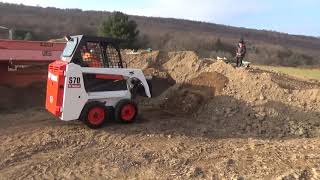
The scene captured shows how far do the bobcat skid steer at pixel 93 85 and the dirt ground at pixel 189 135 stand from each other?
0.35 metres

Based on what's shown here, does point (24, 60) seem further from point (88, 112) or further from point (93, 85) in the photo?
point (88, 112)

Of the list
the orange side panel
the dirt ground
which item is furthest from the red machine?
the orange side panel

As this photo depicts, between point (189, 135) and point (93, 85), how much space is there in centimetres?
233

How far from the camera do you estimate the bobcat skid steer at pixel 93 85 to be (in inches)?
423

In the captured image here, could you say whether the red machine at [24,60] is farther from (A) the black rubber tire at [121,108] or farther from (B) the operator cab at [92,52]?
(A) the black rubber tire at [121,108]

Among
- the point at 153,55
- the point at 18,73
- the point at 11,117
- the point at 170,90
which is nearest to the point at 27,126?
the point at 11,117

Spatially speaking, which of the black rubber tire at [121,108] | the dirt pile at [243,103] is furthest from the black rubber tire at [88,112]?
the dirt pile at [243,103]

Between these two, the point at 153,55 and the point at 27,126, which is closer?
the point at 27,126

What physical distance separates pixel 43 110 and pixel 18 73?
143 cm

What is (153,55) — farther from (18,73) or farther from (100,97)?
(100,97)

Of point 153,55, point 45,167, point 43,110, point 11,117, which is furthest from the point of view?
point 153,55

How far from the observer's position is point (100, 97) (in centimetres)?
1125

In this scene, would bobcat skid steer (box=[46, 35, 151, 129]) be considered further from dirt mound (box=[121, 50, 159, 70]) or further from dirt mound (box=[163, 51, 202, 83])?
dirt mound (box=[121, 50, 159, 70])

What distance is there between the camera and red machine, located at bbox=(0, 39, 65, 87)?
45.8 ft
